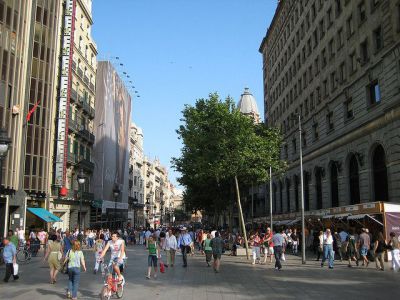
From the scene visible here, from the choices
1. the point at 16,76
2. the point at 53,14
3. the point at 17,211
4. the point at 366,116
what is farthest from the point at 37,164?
the point at 366,116

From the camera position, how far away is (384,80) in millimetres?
28391

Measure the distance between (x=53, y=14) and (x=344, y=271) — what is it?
33032 mm

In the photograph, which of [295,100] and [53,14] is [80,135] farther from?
[295,100]

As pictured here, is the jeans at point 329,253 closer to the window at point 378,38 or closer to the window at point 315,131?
the window at point 378,38

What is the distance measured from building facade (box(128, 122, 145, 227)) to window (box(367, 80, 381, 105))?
177ft

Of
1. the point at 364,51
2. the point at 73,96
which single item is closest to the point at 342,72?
the point at 364,51

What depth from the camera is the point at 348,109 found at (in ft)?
116

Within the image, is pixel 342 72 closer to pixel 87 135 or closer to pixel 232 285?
pixel 232 285

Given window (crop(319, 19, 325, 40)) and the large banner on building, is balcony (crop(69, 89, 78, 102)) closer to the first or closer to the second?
the large banner on building

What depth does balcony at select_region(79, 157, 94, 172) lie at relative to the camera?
46.8 meters

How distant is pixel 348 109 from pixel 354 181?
18.3 feet

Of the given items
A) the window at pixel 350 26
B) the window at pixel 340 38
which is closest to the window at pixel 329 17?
the window at pixel 340 38

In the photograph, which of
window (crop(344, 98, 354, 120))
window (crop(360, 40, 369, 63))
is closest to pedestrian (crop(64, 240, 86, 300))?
window (crop(360, 40, 369, 63))

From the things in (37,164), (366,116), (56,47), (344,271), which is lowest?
(344,271)
